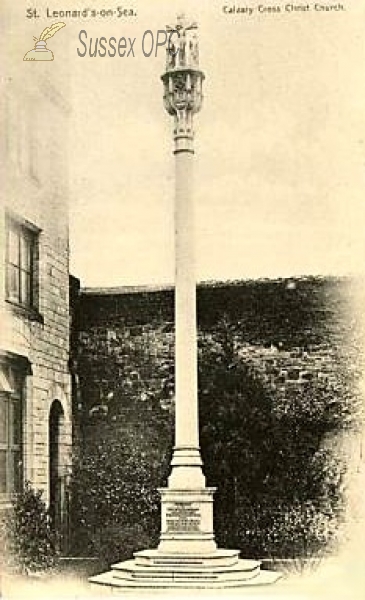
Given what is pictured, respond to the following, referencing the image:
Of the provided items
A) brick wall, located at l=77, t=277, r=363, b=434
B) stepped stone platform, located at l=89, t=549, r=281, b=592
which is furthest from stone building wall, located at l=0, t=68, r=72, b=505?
stepped stone platform, located at l=89, t=549, r=281, b=592

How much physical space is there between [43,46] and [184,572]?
1824 millimetres

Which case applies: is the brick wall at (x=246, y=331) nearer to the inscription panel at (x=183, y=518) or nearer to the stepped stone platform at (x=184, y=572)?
the inscription panel at (x=183, y=518)

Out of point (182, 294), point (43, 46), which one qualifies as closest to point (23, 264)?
point (182, 294)

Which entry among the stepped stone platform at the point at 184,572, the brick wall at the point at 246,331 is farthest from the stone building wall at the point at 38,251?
the stepped stone platform at the point at 184,572

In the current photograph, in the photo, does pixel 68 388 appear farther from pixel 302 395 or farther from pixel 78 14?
pixel 78 14

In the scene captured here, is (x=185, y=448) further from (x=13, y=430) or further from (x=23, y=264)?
(x=23, y=264)

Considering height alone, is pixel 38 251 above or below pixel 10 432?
above

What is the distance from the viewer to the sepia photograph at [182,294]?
14.5 feet

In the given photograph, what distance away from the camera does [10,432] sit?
4.47m

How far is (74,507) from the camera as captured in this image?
14.9 feet

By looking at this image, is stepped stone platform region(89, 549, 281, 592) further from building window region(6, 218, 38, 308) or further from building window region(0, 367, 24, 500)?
building window region(6, 218, 38, 308)

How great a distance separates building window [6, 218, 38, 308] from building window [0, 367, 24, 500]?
258mm

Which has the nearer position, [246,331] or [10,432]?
[10,432]

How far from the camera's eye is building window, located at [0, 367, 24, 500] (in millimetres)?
4418
